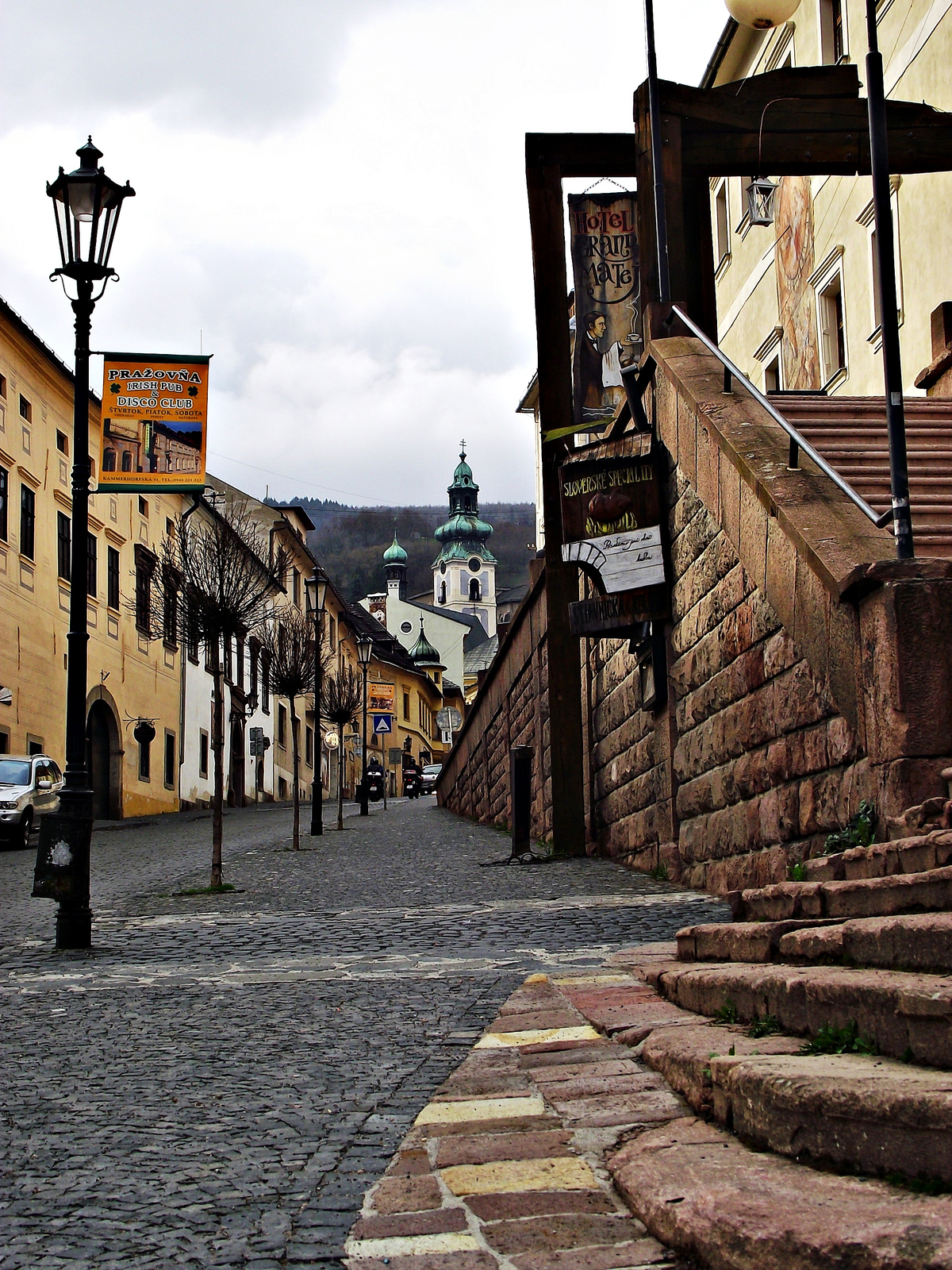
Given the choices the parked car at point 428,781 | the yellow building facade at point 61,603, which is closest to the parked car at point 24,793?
the yellow building facade at point 61,603

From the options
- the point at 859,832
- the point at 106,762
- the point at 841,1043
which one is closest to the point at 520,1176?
the point at 841,1043

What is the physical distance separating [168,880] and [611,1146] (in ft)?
42.9

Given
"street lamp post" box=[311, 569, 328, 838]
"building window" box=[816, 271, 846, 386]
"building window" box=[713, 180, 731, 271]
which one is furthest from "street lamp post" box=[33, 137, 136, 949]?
"building window" box=[713, 180, 731, 271]

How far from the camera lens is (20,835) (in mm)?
25188

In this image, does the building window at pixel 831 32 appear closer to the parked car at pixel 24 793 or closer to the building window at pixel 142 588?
the parked car at pixel 24 793

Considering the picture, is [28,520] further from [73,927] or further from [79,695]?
[73,927]

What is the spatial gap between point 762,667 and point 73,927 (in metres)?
4.67

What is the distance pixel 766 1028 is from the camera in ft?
13.6

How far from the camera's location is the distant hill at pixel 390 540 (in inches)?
5502

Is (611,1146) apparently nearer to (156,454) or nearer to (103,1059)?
(103,1059)

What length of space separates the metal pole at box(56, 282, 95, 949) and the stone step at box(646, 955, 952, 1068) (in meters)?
5.23

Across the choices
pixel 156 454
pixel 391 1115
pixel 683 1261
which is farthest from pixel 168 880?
A: pixel 683 1261

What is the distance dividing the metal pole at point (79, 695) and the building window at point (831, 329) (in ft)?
Answer: 48.1

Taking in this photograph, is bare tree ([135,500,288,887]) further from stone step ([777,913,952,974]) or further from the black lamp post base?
stone step ([777,913,952,974])
